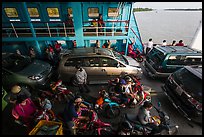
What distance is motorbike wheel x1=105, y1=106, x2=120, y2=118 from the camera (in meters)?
5.29

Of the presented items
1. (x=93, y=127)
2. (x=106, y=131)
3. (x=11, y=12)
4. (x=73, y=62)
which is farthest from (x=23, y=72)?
(x=11, y=12)

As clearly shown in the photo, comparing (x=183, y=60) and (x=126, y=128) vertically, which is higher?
(x=183, y=60)

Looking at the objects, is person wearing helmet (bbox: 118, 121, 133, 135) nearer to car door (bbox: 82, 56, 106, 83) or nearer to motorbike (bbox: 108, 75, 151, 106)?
motorbike (bbox: 108, 75, 151, 106)

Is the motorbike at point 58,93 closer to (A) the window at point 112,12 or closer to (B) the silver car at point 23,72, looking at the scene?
(B) the silver car at point 23,72

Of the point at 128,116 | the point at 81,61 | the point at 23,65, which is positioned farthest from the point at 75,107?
the point at 23,65

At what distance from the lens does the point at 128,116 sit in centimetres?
443

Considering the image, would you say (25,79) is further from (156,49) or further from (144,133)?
(156,49)

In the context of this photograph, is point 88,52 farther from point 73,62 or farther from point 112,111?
point 112,111

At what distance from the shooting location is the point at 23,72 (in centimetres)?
643

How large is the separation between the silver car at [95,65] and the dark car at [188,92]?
204cm

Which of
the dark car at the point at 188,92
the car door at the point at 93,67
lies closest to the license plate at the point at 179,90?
the dark car at the point at 188,92

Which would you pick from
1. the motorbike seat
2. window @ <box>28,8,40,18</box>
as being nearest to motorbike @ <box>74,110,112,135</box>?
the motorbike seat

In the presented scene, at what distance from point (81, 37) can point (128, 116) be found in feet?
21.5

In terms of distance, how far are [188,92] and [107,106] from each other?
3.04 metres
